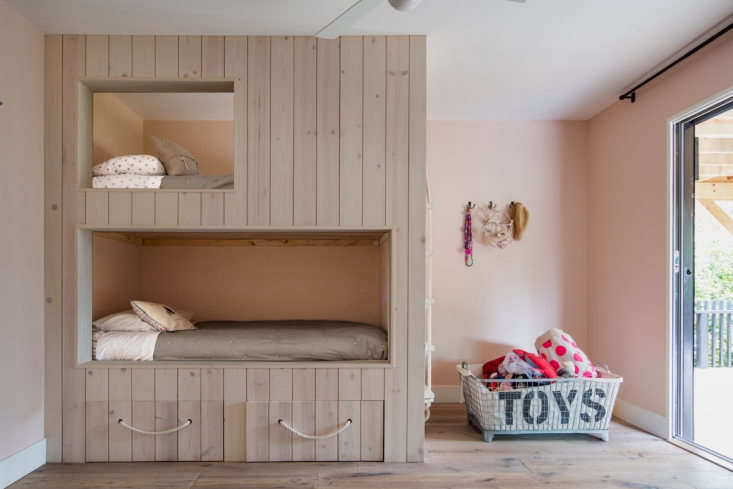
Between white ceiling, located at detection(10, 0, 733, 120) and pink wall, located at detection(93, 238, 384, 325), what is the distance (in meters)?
1.51

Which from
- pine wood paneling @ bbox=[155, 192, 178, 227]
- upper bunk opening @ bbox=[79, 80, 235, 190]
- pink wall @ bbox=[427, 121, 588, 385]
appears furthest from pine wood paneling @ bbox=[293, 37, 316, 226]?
pink wall @ bbox=[427, 121, 588, 385]

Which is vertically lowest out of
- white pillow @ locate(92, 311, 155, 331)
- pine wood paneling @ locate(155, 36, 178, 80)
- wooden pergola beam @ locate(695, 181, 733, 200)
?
white pillow @ locate(92, 311, 155, 331)

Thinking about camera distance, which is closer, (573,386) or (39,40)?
(39,40)

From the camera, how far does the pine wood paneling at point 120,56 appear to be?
2.76m

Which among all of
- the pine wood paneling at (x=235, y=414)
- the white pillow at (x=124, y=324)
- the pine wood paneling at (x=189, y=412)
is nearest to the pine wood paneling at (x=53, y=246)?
the white pillow at (x=124, y=324)

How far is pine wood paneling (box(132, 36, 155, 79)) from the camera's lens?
2758mm

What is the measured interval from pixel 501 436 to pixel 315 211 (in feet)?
5.91

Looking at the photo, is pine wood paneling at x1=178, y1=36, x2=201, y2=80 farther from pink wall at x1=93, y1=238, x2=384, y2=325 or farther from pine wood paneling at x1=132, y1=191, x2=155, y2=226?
pink wall at x1=93, y1=238, x2=384, y2=325

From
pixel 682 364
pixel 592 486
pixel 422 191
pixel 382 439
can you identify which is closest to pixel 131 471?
pixel 382 439

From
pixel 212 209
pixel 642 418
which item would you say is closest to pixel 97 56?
pixel 212 209

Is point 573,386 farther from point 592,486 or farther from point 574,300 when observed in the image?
point 574,300

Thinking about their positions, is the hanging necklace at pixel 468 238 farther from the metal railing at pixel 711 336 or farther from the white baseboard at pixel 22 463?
the white baseboard at pixel 22 463

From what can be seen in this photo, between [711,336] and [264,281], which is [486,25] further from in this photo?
[264,281]

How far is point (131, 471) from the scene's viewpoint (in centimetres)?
262
